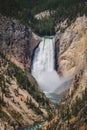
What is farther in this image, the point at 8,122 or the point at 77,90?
the point at 8,122

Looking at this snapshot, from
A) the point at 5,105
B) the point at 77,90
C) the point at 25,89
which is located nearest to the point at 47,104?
the point at 25,89

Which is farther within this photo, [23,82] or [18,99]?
[23,82]

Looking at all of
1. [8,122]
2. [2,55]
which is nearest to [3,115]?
[8,122]

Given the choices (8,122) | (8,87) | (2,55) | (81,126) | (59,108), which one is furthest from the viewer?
(2,55)

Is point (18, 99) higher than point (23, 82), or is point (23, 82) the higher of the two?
point (23, 82)

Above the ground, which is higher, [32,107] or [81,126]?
[81,126]

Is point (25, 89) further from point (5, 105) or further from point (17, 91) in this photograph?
point (5, 105)

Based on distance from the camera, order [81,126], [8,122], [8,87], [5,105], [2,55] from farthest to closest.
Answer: [2,55]
[8,87]
[5,105]
[8,122]
[81,126]

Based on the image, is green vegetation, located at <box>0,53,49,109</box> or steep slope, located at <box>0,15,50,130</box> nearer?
steep slope, located at <box>0,15,50,130</box>

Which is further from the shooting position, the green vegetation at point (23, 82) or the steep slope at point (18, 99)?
the green vegetation at point (23, 82)

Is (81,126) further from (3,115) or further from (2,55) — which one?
(2,55)
